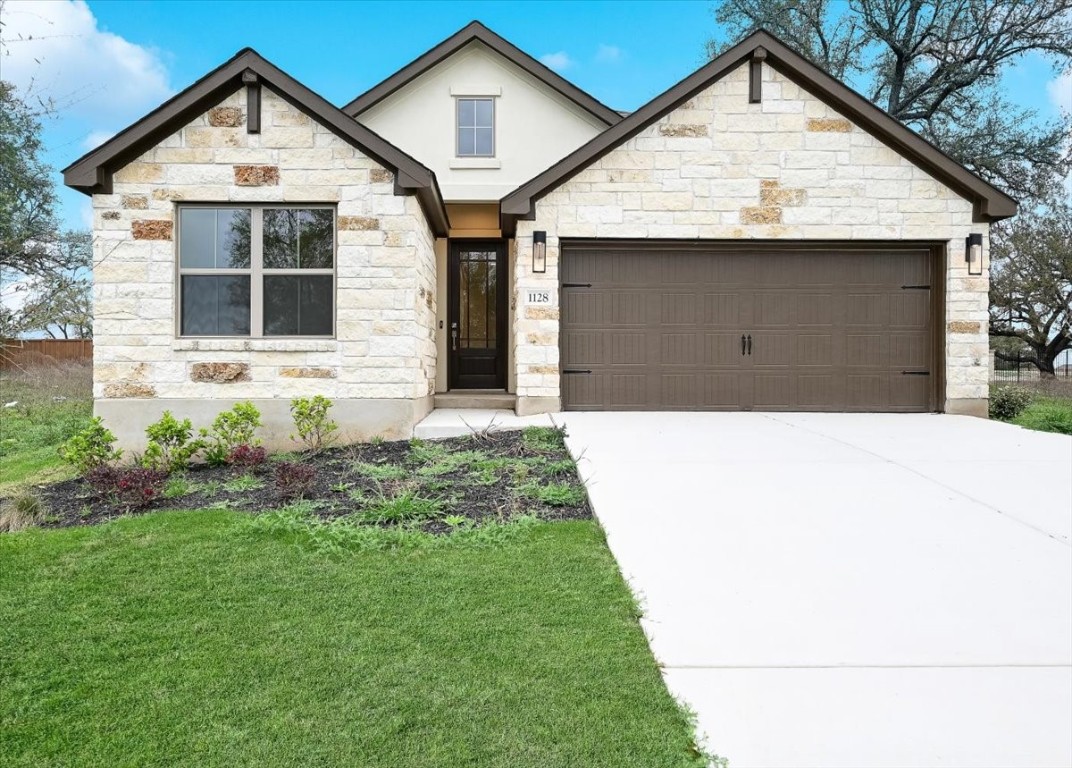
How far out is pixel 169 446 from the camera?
6867 mm

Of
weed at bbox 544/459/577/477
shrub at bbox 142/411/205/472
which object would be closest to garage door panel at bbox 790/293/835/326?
weed at bbox 544/459/577/477

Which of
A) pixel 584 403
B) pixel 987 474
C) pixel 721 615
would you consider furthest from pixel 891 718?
pixel 584 403

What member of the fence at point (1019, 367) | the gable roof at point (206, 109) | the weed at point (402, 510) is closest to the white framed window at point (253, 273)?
the gable roof at point (206, 109)

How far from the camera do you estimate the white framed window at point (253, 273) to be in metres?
7.76

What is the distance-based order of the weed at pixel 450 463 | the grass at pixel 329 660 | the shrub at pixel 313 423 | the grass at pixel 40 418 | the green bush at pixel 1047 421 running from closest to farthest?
the grass at pixel 329 660
the weed at pixel 450 463
the shrub at pixel 313 423
the grass at pixel 40 418
the green bush at pixel 1047 421

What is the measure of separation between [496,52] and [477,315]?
14.9 ft

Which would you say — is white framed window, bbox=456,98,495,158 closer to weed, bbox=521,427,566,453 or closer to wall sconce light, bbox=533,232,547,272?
wall sconce light, bbox=533,232,547,272

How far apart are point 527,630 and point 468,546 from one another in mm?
1183

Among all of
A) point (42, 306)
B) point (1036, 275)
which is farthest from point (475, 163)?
point (1036, 275)

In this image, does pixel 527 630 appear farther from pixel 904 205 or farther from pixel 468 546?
pixel 904 205

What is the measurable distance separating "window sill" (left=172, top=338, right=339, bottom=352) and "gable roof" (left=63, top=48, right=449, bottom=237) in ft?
6.43

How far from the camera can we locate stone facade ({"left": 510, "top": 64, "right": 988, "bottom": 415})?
356 inches

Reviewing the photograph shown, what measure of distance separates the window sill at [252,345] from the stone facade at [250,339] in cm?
1

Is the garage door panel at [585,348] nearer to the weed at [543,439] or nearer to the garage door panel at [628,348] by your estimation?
the garage door panel at [628,348]
